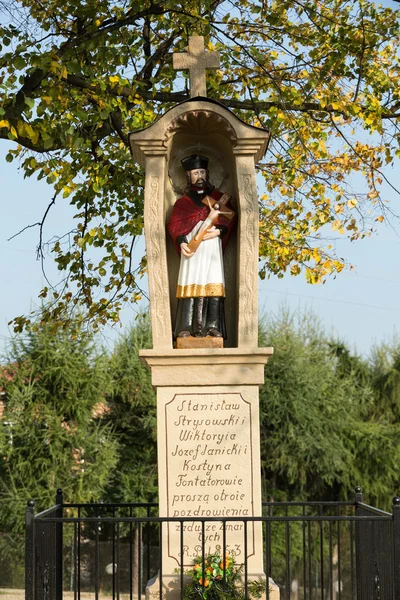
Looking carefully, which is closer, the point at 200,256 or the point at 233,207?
the point at 200,256

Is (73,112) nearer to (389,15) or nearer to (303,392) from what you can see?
(389,15)

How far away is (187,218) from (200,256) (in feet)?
1.25

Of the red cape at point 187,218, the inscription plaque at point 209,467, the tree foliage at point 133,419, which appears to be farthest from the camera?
the tree foliage at point 133,419


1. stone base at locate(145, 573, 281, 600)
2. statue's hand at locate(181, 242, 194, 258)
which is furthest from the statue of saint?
stone base at locate(145, 573, 281, 600)

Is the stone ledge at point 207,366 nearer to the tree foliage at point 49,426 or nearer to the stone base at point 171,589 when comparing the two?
the stone base at point 171,589

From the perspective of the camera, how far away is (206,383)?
717cm

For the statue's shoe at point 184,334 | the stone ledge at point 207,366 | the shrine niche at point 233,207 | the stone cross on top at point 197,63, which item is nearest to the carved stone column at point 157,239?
the shrine niche at point 233,207

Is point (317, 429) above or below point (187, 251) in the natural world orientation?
below

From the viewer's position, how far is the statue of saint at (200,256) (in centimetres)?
748

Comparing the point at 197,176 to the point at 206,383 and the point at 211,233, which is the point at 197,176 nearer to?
the point at 211,233

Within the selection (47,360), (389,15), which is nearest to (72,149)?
(389,15)

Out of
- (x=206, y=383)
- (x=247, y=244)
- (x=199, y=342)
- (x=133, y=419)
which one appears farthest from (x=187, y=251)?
(x=133, y=419)

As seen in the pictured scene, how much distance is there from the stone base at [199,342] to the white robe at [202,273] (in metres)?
0.39

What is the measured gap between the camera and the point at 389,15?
12.1 metres
